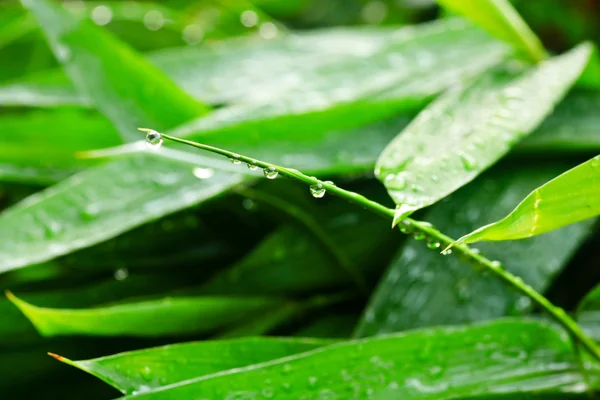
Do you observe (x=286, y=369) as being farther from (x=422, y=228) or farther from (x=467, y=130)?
(x=467, y=130)

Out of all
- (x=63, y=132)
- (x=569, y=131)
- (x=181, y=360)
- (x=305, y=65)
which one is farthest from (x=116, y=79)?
(x=569, y=131)

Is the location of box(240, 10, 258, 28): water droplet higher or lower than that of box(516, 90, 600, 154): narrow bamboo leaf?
higher

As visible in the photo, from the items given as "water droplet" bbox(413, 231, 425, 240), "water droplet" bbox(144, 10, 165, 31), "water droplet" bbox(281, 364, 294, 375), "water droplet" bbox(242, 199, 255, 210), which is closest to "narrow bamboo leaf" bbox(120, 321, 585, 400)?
"water droplet" bbox(281, 364, 294, 375)

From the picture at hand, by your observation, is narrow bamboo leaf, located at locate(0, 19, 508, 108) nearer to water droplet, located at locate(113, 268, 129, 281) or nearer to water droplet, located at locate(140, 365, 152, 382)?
water droplet, located at locate(113, 268, 129, 281)

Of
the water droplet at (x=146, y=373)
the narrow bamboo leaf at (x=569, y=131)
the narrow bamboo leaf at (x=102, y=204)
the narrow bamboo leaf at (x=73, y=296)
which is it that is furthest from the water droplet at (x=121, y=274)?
the narrow bamboo leaf at (x=569, y=131)

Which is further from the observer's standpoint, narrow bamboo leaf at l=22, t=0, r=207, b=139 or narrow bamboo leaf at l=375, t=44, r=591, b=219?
narrow bamboo leaf at l=22, t=0, r=207, b=139
